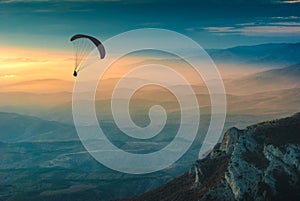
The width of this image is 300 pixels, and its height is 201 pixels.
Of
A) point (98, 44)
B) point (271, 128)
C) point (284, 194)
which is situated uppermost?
point (98, 44)

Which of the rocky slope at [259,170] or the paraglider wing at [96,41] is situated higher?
the paraglider wing at [96,41]

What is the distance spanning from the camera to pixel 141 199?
568 ft

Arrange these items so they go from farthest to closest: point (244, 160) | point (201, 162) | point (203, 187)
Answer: point (201, 162), point (203, 187), point (244, 160)

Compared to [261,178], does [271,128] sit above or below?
above

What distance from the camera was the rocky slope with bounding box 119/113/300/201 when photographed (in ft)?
404

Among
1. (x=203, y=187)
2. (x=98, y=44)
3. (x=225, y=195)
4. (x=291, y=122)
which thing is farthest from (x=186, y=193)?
(x=98, y=44)

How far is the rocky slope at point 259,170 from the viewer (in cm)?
12319

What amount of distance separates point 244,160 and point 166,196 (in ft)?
131

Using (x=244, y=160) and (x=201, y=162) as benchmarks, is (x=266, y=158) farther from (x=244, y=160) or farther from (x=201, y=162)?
(x=201, y=162)

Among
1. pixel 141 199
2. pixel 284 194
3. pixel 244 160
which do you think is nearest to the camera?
pixel 284 194

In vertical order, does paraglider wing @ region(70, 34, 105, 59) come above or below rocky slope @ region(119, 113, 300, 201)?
above

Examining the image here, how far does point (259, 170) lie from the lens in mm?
126562

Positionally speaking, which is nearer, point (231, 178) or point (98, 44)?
point (231, 178)

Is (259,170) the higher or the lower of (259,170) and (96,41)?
the lower
